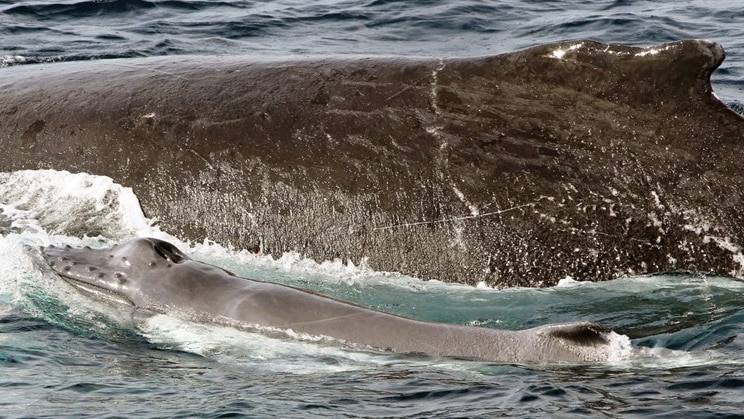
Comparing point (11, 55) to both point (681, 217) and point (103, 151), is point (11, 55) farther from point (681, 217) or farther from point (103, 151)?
point (681, 217)

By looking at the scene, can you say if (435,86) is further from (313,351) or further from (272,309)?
(313,351)

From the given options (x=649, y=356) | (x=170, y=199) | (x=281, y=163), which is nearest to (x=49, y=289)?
(x=170, y=199)

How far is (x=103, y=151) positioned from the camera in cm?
1165

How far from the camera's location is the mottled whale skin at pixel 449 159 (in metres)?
10.3

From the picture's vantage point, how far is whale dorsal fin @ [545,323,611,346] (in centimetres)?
866

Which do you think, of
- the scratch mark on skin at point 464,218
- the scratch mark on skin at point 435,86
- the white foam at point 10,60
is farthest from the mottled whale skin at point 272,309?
the white foam at point 10,60

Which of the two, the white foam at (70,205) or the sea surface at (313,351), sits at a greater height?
the white foam at (70,205)

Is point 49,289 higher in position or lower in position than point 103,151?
lower

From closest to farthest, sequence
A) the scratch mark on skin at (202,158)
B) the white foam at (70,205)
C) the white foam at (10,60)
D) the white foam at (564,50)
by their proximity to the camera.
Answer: the white foam at (564,50) < the scratch mark on skin at (202,158) < the white foam at (70,205) < the white foam at (10,60)

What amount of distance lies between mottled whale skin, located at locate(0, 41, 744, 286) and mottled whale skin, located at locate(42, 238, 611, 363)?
1119 millimetres

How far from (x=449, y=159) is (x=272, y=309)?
213cm

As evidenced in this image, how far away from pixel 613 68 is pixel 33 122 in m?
5.28

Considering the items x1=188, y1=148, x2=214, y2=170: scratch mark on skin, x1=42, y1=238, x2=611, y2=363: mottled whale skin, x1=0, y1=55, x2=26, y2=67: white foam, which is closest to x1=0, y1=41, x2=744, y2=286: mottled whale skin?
x1=188, y1=148, x2=214, y2=170: scratch mark on skin

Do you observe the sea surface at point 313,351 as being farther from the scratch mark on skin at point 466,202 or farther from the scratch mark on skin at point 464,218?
the scratch mark on skin at point 466,202
